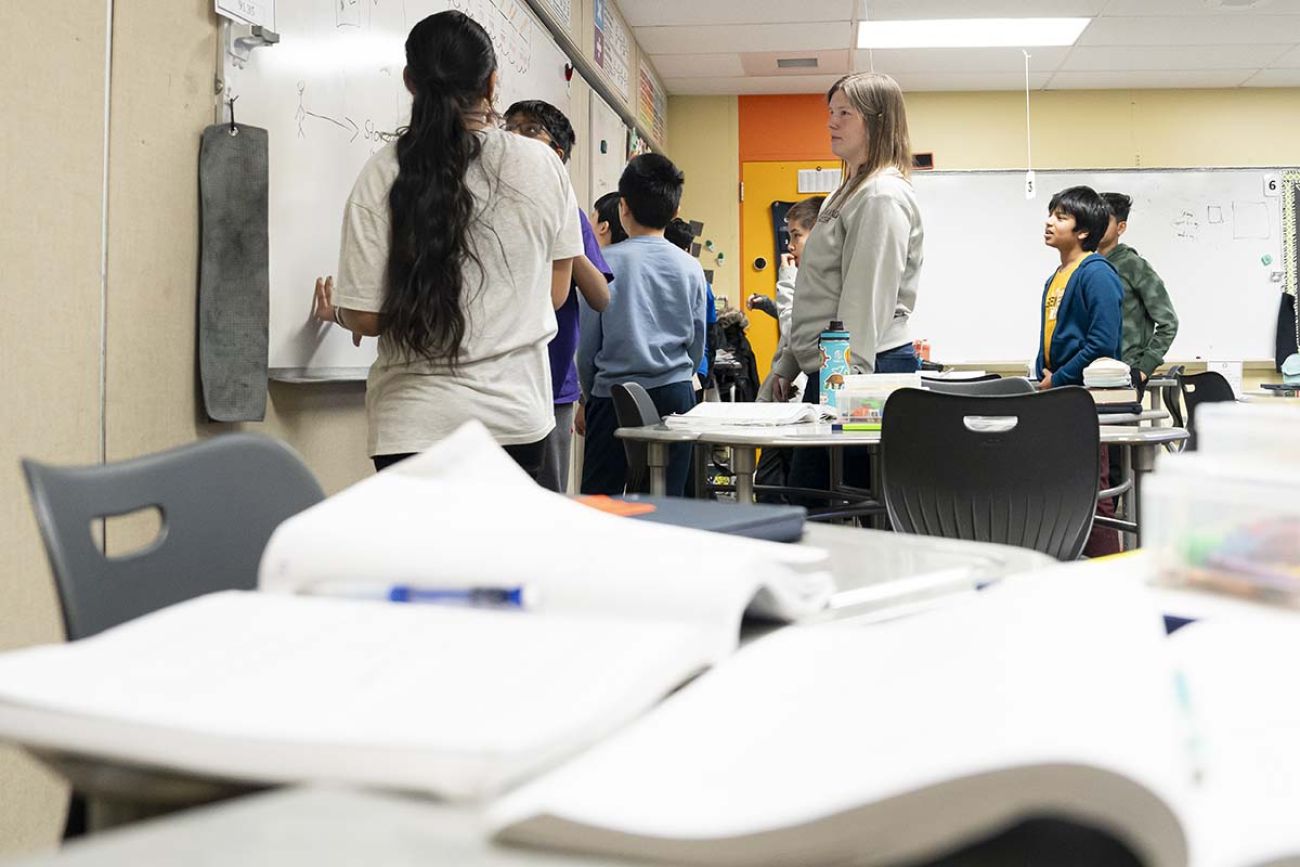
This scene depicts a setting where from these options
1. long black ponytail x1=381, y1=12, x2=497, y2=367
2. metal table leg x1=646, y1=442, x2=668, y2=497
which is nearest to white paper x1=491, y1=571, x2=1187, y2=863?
long black ponytail x1=381, y1=12, x2=497, y2=367

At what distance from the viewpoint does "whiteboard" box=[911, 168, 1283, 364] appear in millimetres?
7137

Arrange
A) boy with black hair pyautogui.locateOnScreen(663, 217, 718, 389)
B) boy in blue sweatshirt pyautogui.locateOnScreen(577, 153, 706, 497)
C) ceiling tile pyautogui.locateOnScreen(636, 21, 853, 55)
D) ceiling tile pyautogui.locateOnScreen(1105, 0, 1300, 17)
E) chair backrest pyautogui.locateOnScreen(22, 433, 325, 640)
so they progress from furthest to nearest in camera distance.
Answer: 1. ceiling tile pyautogui.locateOnScreen(636, 21, 853, 55)
2. ceiling tile pyautogui.locateOnScreen(1105, 0, 1300, 17)
3. boy with black hair pyautogui.locateOnScreen(663, 217, 718, 389)
4. boy in blue sweatshirt pyautogui.locateOnScreen(577, 153, 706, 497)
5. chair backrest pyautogui.locateOnScreen(22, 433, 325, 640)

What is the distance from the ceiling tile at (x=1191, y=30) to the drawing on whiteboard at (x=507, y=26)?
11.7ft

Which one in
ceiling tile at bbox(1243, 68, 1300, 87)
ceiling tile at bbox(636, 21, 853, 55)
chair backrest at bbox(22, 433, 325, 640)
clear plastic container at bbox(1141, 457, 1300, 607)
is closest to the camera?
clear plastic container at bbox(1141, 457, 1300, 607)

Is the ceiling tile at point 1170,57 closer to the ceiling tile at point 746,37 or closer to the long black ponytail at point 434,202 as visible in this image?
the ceiling tile at point 746,37

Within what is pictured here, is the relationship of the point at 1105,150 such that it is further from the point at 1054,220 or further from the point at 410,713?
the point at 410,713

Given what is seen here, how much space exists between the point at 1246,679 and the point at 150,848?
385 millimetres

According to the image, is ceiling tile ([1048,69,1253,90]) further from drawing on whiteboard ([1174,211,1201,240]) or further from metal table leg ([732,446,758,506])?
metal table leg ([732,446,758,506])

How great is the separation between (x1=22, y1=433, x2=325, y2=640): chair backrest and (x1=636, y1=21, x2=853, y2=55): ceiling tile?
561 centimetres

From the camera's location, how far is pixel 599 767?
0.34 m

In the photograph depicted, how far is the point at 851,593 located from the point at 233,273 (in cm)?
166

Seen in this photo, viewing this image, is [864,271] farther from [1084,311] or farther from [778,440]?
[1084,311]

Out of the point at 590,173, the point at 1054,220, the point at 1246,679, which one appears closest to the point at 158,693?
the point at 1246,679

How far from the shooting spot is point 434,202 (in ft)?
6.14
